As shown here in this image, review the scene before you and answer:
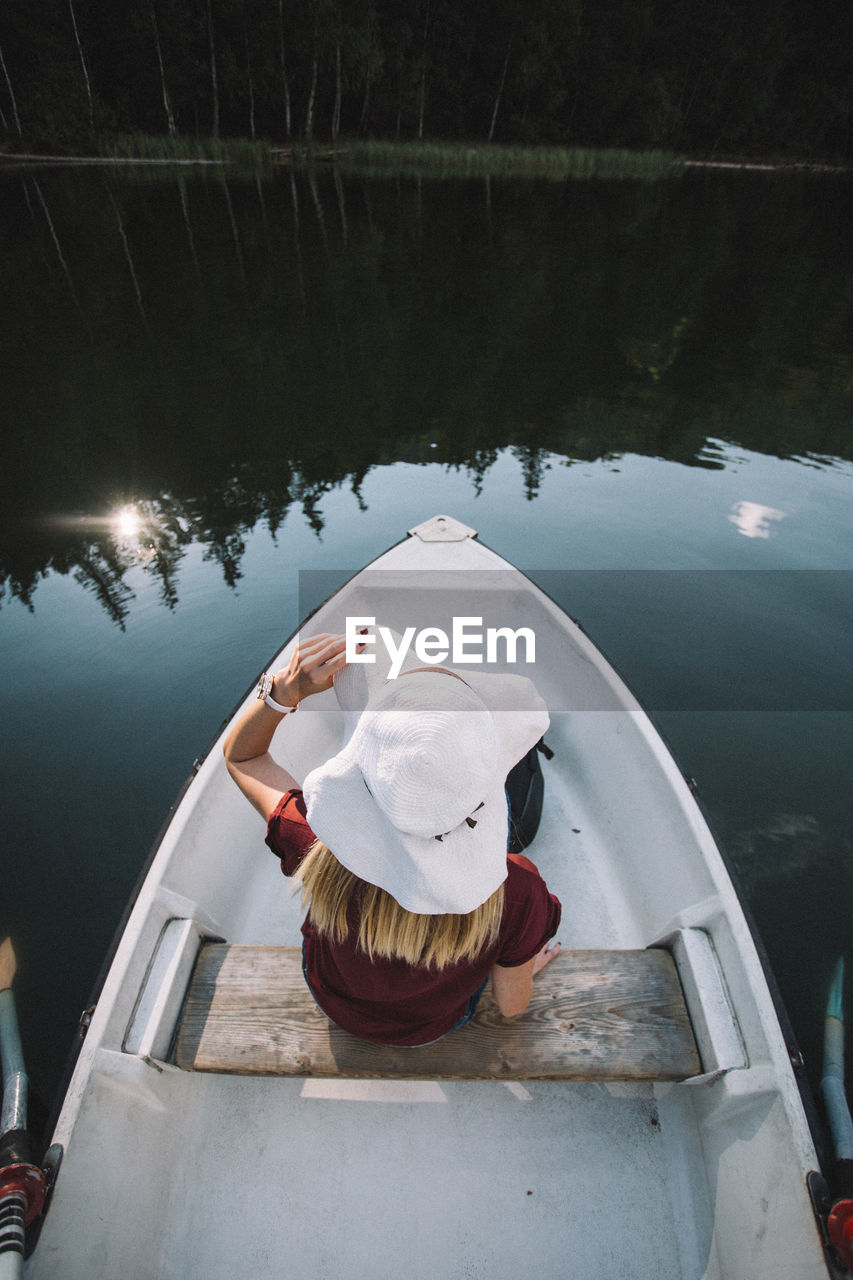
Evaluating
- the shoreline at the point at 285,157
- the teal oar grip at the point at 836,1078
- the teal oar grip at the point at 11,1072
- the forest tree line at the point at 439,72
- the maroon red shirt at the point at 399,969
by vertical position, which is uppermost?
the forest tree line at the point at 439,72

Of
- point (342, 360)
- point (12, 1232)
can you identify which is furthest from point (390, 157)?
point (12, 1232)

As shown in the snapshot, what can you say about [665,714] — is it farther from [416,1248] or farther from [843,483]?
[843,483]

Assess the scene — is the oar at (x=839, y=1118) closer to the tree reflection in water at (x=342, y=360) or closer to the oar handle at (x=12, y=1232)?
the oar handle at (x=12, y=1232)

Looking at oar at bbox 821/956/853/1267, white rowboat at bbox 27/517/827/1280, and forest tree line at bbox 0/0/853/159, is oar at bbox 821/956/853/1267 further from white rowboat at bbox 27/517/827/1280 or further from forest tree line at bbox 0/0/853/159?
forest tree line at bbox 0/0/853/159

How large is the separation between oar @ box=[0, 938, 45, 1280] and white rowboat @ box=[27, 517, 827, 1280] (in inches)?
4.7

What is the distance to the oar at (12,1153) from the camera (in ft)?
4.48

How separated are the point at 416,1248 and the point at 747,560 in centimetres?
612

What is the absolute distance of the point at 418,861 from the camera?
3.80ft

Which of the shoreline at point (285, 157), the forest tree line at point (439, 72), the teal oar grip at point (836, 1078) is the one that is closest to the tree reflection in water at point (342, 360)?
the teal oar grip at point (836, 1078)

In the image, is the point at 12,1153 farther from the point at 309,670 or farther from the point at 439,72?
Result: the point at 439,72

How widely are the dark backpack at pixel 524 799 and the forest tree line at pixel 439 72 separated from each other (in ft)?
134

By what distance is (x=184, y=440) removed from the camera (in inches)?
326

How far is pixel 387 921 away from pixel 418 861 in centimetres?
23

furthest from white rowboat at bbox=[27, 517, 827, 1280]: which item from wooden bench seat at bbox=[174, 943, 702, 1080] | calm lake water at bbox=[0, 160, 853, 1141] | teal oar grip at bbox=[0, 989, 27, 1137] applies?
calm lake water at bbox=[0, 160, 853, 1141]
